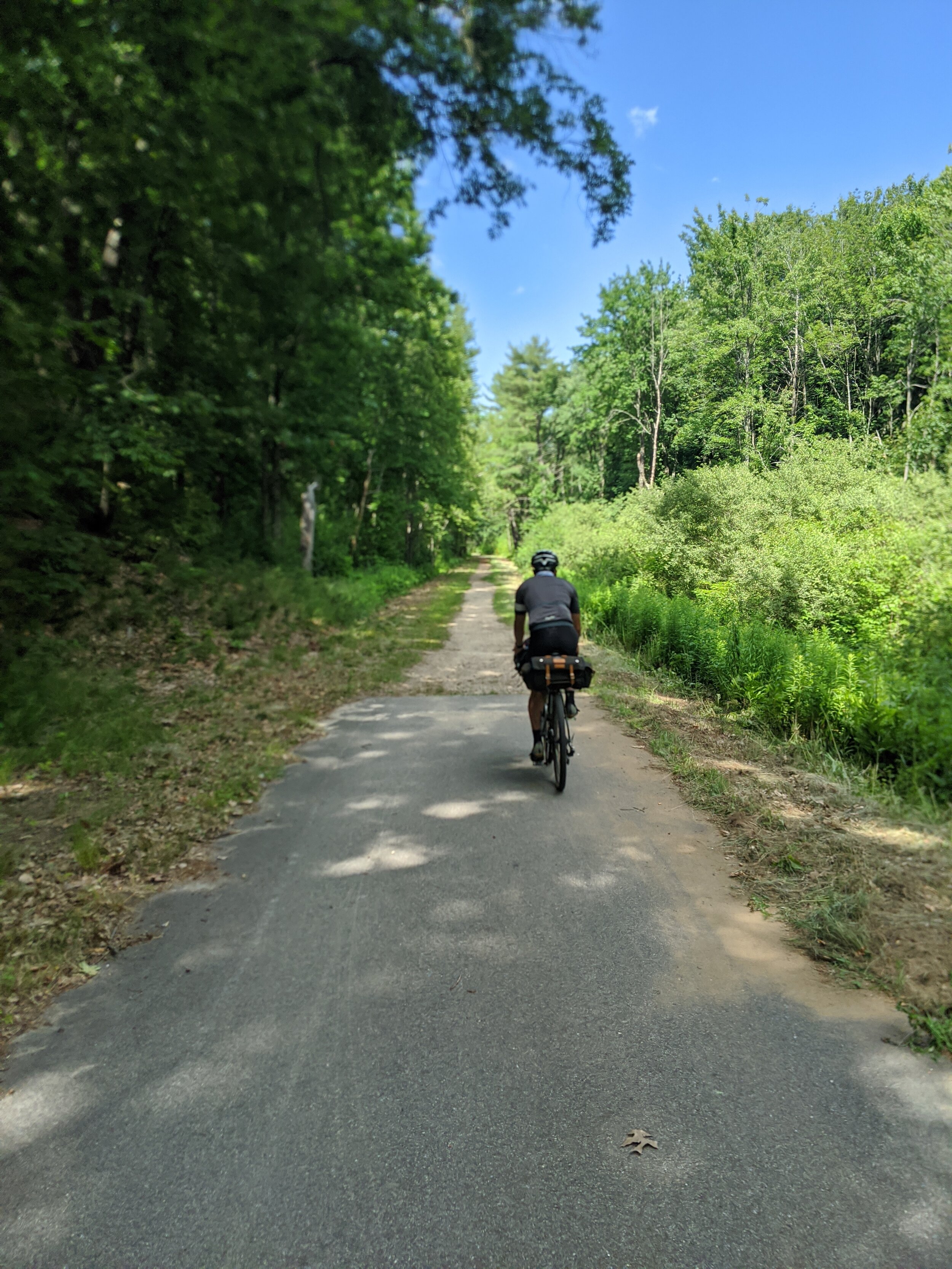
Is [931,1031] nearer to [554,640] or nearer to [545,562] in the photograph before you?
[554,640]

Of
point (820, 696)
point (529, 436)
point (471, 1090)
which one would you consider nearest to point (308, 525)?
point (820, 696)

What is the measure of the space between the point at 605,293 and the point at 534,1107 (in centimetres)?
4193

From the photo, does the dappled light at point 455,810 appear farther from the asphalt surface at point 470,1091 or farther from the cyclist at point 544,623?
the cyclist at point 544,623

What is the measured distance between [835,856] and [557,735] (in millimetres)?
2341

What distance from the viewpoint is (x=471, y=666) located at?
12.2 metres

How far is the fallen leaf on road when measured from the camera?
2219 millimetres

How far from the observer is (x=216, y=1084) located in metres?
2.57

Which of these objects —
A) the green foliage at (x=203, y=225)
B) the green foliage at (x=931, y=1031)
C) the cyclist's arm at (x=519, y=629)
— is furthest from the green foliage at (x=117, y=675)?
the green foliage at (x=931, y=1031)

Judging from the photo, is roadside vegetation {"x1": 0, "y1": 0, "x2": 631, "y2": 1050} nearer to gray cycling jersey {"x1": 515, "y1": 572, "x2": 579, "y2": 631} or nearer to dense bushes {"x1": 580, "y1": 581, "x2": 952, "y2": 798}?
gray cycling jersey {"x1": 515, "y1": 572, "x2": 579, "y2": 631}

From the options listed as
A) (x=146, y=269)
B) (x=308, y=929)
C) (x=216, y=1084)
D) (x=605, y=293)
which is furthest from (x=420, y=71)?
(x=605, y=293)

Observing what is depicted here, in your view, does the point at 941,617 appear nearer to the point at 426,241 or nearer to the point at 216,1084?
the point at 216,1084

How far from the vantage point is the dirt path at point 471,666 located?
1033 centimetres

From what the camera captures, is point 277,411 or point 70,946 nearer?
point 70,946

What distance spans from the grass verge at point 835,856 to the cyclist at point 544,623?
1334mm
